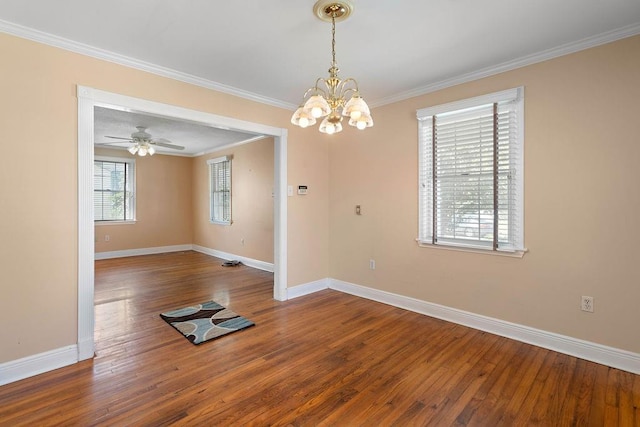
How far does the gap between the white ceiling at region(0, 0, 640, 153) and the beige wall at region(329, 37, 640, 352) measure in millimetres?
286

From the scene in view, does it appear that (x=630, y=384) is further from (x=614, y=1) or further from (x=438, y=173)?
(x=614, y=1)

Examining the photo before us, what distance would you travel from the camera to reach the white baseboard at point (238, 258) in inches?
233

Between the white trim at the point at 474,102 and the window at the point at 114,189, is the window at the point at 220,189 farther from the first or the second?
the white trim at the point at 474,102

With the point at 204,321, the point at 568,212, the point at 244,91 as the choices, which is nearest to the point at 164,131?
the point at 244,91

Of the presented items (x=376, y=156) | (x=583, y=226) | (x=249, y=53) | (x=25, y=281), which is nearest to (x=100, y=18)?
(x=249, y=53)

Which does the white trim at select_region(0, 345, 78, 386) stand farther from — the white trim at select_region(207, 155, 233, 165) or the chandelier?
the white trim at select_region(207, 155, 233, 165)

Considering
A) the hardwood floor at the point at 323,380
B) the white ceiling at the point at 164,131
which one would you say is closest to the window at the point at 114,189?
the white ceiling at the point at 164,131

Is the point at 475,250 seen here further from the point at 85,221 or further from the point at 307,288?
the point at 85,221

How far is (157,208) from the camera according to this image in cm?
770

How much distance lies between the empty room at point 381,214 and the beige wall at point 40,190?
0.04 ft

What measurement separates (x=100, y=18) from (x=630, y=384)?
4.63m

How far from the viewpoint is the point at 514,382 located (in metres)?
2.25

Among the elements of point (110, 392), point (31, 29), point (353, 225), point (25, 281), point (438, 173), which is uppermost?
point (31, 29)

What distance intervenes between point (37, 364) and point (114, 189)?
576 cm
